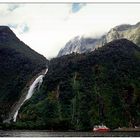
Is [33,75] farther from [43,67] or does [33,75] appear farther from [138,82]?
[138,82]

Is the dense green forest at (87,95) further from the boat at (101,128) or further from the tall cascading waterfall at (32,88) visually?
the tall cascading waterfall at (32,88)

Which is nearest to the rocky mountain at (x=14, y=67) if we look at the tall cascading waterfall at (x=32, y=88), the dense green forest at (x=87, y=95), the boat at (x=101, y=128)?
the tall cascading waterfall at (x=32, y=88)

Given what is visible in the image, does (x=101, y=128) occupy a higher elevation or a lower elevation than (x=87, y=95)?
lower

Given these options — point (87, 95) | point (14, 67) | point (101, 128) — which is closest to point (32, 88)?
point (87, 95)

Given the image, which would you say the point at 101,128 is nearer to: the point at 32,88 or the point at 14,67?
the point at 32,88

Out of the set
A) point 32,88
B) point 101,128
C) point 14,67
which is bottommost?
point 101,128

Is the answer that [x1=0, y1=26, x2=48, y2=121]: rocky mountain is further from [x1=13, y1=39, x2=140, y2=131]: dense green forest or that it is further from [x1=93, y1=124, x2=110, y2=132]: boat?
[x1=93, y1=124, x2=110, y2=132]: boat

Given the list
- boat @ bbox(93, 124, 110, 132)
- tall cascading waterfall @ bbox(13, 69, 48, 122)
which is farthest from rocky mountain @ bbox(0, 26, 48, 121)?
boat @ bbox(93, 124, 110, 132)
